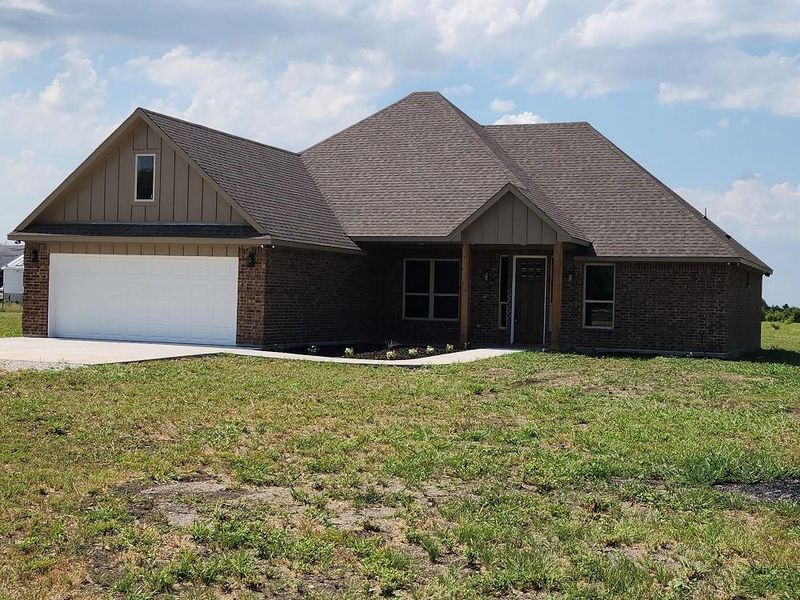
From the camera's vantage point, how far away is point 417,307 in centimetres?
2742

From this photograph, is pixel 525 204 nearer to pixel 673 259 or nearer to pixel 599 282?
pixel 599 282

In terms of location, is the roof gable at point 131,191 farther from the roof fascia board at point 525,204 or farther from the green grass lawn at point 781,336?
the green grass lawn at point 781,336

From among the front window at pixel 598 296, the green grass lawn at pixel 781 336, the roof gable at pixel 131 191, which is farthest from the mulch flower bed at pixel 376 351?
the green grass lawn at pixel 781 336

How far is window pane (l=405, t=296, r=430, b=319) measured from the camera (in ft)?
89.6

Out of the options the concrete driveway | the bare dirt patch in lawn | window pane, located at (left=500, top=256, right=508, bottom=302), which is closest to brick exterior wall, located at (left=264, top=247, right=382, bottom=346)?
the concrete driveway

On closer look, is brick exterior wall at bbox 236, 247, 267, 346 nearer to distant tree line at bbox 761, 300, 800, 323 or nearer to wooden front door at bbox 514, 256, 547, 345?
wooden front door at bbox 514, 256, 547, 345

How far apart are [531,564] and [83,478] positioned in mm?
4094

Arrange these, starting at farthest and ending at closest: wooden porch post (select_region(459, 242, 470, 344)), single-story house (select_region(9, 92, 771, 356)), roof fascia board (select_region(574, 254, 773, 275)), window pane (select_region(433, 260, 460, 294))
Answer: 1. window pane (select_region(433, 260, 460, 294))
2. wooden porch post (select_region(459, 242, 470, 344))
3. roof fascia board (select_region(574, 254, 773, 275))
4. single-story house (select_region(9, 92, 771, 356))

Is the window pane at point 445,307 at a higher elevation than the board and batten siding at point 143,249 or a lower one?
lower

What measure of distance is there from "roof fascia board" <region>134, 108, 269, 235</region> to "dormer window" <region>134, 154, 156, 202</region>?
73 centimetres

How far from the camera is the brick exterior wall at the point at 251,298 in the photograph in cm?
2231

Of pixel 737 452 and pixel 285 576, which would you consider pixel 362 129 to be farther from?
pixel 285 576

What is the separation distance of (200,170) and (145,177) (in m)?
1.72

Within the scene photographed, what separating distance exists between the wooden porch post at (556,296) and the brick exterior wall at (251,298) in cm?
647
